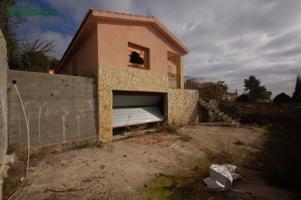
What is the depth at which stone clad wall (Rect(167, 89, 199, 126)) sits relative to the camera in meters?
13.2

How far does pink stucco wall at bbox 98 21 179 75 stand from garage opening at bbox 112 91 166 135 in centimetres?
173

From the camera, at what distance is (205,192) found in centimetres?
433

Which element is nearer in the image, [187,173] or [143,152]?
[187,173]

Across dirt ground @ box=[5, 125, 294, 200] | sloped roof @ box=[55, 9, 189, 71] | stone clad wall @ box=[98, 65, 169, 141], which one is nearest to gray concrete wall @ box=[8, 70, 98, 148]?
stone clad wall @ box=[98, 65, 169, 141]

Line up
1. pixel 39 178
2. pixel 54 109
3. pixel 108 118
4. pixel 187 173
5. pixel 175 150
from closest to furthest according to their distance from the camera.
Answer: pixel 39 178
pixel 187 173
pixel 54 109
pixel 175 150
pixel 108 118

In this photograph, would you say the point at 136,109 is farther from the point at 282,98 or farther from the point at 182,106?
the point at 282,98

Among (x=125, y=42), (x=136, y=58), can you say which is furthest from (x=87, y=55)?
(x=136, y=58)

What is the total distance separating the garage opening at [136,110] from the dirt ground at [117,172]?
159 centimetres

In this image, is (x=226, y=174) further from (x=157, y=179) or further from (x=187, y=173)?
(x=157, y=179)

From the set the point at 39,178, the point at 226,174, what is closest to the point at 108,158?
the point at 39,178

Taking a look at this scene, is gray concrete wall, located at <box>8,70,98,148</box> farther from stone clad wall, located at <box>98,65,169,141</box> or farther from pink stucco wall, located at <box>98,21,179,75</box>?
pink stucco wall, located at <box>98,21,179,75</box>

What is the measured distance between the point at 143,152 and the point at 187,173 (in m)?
2.44

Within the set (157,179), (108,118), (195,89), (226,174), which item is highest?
(195,89)

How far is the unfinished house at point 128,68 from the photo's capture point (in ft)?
29.9
